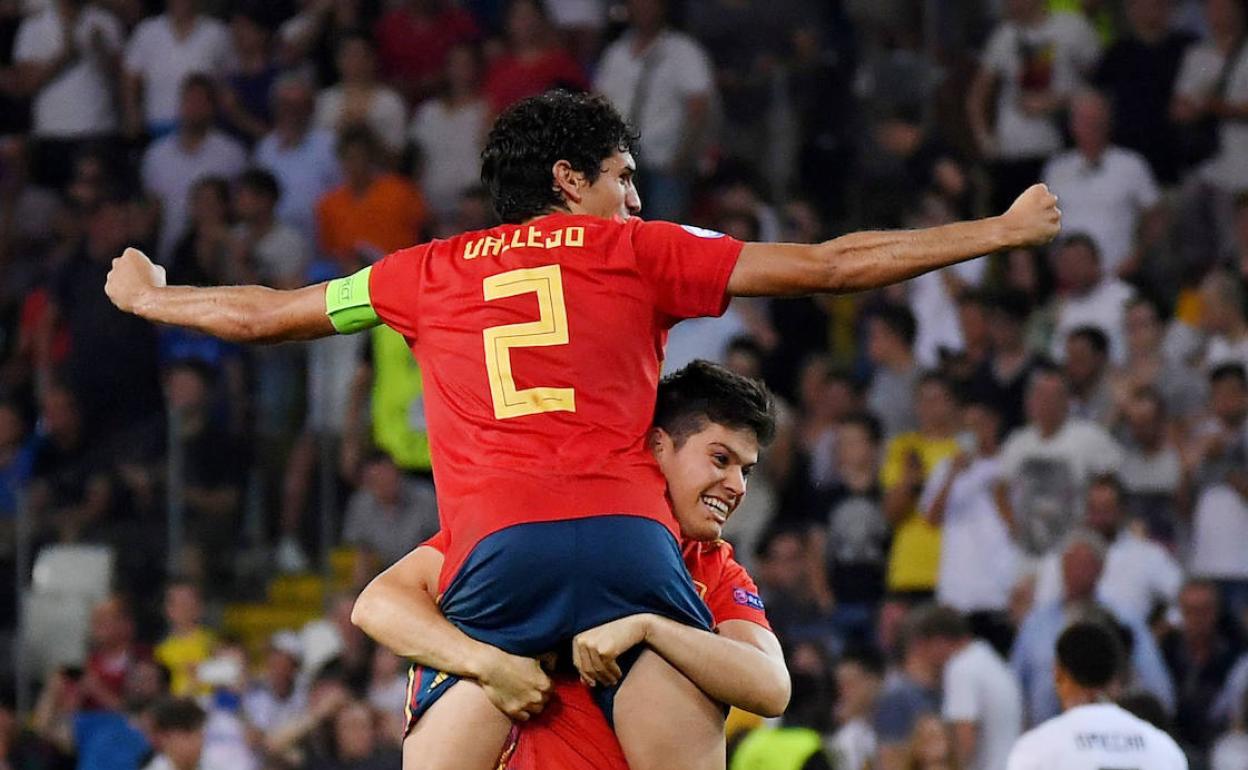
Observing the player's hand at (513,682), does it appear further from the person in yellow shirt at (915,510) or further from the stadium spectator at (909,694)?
the person in yellow shirt at (915,510)

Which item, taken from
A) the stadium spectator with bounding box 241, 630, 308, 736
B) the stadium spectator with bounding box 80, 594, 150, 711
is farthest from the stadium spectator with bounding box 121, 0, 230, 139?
the stadium spectator with bounding box 241, 630, 308, 736

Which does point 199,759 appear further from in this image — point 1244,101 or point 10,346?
point 1244,101

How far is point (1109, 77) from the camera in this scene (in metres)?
12.7

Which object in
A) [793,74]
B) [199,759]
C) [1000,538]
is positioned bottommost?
[199,759]

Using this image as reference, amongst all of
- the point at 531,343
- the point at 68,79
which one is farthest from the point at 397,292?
the point at 68,79

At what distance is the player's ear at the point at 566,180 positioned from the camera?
506 centimetres

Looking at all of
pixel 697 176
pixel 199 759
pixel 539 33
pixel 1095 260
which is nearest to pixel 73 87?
pixel 539 33

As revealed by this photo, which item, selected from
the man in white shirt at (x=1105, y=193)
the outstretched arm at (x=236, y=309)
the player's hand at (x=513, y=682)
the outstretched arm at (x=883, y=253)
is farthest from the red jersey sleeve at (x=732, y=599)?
the man in white shirt at (x=1105, y=193)

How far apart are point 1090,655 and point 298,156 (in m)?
7.21

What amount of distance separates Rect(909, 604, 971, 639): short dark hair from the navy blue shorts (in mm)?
4977

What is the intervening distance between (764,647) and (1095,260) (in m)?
6.78

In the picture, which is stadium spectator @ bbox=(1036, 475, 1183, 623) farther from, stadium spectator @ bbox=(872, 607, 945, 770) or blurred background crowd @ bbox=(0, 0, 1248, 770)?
stadium spectator @ bbox=(872, 607, 945, 770)

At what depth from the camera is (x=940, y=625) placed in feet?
31.9

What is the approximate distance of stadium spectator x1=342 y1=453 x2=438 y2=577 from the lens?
11570mm
